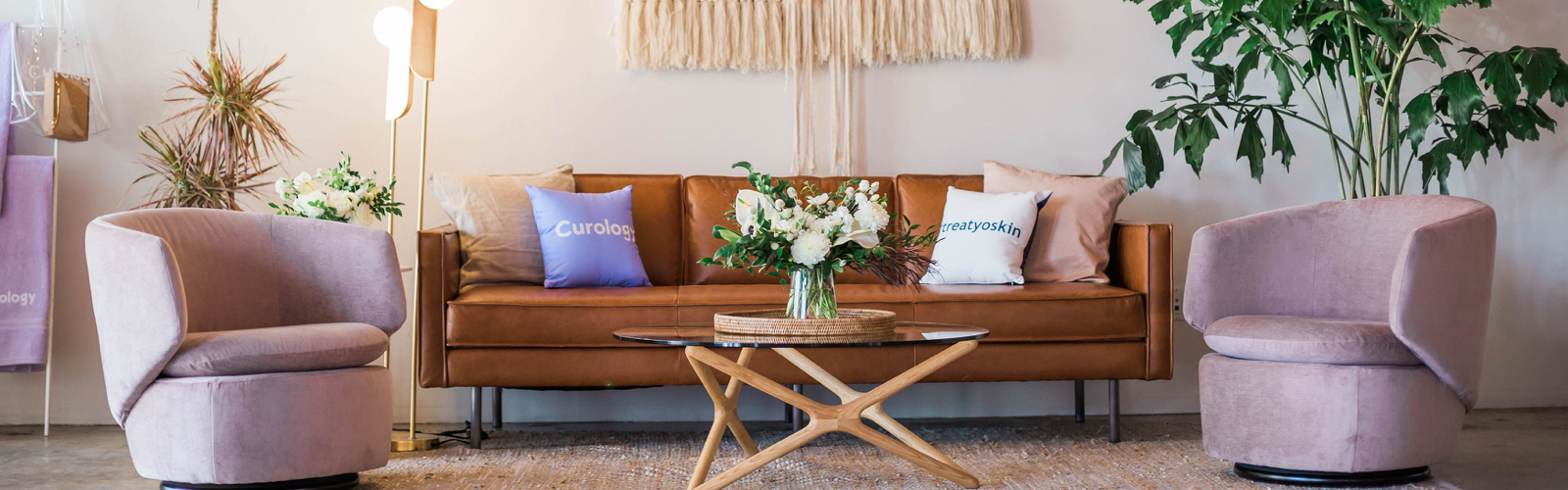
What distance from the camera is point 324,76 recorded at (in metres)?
3.69

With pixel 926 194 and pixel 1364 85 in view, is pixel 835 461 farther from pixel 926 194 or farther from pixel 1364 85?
pixel 1364 85

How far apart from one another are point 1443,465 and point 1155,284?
2.72 feet

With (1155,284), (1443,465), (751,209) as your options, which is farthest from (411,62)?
(1443,465)

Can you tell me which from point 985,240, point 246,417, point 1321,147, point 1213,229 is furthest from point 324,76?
point 1321,147

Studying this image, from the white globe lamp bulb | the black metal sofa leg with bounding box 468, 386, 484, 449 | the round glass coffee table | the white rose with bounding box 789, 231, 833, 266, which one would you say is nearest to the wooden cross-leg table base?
the round glass coffee table

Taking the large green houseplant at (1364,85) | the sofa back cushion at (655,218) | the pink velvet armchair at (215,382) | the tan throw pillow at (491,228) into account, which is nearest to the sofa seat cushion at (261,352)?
the pink velvet armchair at (215,382)

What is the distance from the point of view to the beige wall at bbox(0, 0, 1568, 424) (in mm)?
3611

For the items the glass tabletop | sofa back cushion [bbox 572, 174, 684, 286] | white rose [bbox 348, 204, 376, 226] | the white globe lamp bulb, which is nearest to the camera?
the glass tabletop

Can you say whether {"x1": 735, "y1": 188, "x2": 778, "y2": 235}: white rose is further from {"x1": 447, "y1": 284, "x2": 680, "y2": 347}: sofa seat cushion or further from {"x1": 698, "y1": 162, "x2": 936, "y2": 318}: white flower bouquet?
{"x1": 447, "y1": 284, "x2": 680, "y2": 347}: sofa seat cushion

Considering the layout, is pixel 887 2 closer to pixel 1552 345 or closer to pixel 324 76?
pixel 324 76

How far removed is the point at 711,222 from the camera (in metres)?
3.48

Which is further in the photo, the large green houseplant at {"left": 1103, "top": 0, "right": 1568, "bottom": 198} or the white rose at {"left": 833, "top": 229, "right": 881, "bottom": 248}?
the large green houseplant at {"left": 1103, "top": 0, "right": 1568, "bottom": 198}

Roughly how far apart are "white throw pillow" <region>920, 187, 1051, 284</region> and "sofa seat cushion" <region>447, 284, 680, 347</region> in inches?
34.9

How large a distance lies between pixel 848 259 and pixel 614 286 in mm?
1206
